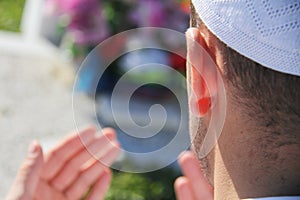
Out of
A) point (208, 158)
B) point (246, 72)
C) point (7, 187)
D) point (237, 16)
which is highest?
point (237, 16)

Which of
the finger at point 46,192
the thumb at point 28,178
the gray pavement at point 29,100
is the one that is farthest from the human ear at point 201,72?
the gray pavement at point 29,100

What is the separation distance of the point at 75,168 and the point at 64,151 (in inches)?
2.6

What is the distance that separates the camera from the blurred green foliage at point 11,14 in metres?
5.17

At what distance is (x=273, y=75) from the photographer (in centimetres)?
143

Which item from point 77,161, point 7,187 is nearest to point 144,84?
point 7,187

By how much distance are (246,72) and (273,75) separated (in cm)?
6

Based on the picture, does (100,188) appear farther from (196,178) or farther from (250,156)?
(250,156)

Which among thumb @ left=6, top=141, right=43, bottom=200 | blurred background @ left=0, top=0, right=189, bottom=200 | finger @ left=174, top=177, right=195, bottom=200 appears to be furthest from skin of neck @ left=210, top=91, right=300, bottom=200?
blurred background @ left=0, top=0, right=189, bottom=200

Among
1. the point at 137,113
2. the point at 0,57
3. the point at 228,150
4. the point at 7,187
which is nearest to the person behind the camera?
the point at 228,150

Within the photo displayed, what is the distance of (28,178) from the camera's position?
2.14 m

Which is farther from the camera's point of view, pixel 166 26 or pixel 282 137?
pixel 166 26

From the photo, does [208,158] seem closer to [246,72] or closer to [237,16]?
[246,72]

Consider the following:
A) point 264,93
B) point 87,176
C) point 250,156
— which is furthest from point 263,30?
point 87,176

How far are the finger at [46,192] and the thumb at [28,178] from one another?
82 mm
